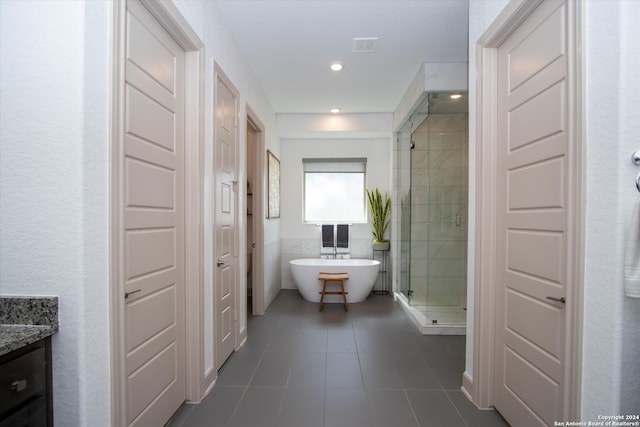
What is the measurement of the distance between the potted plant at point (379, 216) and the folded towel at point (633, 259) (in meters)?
3.98

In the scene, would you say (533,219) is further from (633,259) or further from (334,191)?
(334,191)

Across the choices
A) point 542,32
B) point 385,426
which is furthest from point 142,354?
point 542,32

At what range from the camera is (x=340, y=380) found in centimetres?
225

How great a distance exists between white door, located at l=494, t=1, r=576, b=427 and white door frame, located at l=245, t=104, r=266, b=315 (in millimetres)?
2656

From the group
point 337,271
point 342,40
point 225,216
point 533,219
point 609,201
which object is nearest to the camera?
point 609,201

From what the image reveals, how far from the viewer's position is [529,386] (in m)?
1.58

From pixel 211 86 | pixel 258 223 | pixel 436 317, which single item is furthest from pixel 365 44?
pixel 436 317

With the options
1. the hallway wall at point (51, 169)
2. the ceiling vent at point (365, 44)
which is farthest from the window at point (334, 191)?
the hallway wall at point (51, 169)

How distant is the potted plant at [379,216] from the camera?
16.3ft

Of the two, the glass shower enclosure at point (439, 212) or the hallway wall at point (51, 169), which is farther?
the glass shower enclosure at point (439, 212)

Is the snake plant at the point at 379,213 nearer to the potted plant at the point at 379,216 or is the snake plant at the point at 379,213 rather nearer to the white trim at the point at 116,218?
the potted plant at the point at 379,216

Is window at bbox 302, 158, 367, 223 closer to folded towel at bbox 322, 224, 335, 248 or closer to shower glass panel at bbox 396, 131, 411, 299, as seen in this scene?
folded towel at bbox 322, 224, 335, 248

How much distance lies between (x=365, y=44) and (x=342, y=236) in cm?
293

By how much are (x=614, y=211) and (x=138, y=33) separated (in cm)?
206
